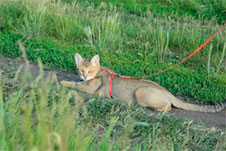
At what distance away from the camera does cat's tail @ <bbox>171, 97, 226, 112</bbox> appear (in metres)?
6.66

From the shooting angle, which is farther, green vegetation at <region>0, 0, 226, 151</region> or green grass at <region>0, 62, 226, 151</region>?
green vegetation at <region>0, 0, 226, 151</region>

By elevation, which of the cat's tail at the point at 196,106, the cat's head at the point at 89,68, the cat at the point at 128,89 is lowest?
the cat's tail at the point at 196,106

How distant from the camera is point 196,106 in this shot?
6.72 meters

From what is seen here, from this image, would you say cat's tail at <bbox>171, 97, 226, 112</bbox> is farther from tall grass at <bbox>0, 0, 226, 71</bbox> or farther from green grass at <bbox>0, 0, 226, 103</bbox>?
tall grass at <bbox>0, 0, 226, 71</bbox>

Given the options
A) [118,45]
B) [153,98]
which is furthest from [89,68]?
[118,45]

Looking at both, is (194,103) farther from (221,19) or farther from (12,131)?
(221,19)

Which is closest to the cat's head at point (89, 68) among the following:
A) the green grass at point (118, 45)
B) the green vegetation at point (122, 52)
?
the green vegetation at point (122, 52)

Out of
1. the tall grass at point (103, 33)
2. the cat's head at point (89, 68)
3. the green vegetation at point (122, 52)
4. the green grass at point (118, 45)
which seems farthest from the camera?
the tall grass at point (103, 33)

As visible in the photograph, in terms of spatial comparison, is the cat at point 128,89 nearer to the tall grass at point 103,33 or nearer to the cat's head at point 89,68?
the cat's head at point 89,68

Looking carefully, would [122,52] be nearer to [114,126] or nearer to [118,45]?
[118,45]

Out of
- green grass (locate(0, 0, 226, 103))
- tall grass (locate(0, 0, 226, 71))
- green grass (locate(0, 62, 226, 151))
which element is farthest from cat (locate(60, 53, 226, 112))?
tall grass (locate(0, 0, 226, 71))

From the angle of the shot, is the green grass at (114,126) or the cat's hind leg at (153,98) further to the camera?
the cat's hind leg at (153,98)

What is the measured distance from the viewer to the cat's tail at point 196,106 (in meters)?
6.66

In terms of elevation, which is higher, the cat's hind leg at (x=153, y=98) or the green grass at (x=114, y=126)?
the green grass at (x=114, y=126)
